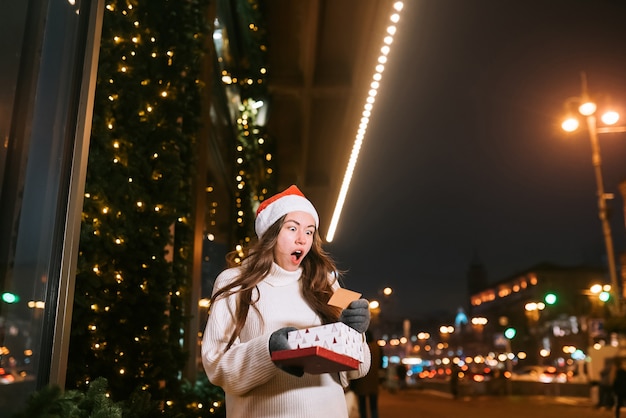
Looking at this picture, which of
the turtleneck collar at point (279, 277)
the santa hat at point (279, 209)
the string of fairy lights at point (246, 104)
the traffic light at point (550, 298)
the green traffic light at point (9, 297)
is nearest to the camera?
the green traffic light at point (9, 297)

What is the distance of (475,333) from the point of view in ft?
375

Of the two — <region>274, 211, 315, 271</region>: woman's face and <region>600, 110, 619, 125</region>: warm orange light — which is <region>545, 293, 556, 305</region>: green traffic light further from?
<region>274, 211, 315, 271</region>: woman's face

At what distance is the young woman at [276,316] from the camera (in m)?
2.65

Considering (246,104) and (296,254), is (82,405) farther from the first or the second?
(246,104)

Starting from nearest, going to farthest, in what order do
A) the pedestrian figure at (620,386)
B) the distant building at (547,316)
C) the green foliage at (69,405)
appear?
the green foliage at (69,405) < the pedestrian figure at (620,386) < the distant building at (547,316)

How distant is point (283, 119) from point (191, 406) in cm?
1243

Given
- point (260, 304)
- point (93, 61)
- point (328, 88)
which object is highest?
point (328, 88)

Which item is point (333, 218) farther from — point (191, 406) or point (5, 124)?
point (5, 124)

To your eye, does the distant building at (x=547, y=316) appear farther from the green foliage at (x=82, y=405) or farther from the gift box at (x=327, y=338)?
the gift box at (x=327, y=338)

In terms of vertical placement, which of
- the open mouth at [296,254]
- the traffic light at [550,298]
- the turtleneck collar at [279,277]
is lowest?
the turtleneck collar at [279,277]

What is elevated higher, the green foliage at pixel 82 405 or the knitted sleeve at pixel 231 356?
the knitted sleeve at pixel 231 356

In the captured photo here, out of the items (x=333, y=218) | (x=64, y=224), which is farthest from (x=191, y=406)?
(x=333, y=218)

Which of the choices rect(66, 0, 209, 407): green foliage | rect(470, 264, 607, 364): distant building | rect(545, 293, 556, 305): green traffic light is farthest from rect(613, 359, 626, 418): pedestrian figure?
rect(470, 264, 607, 364): distant building

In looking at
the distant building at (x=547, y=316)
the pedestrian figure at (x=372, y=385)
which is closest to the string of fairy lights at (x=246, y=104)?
the pedestrian figure at (x=372, y=385)
